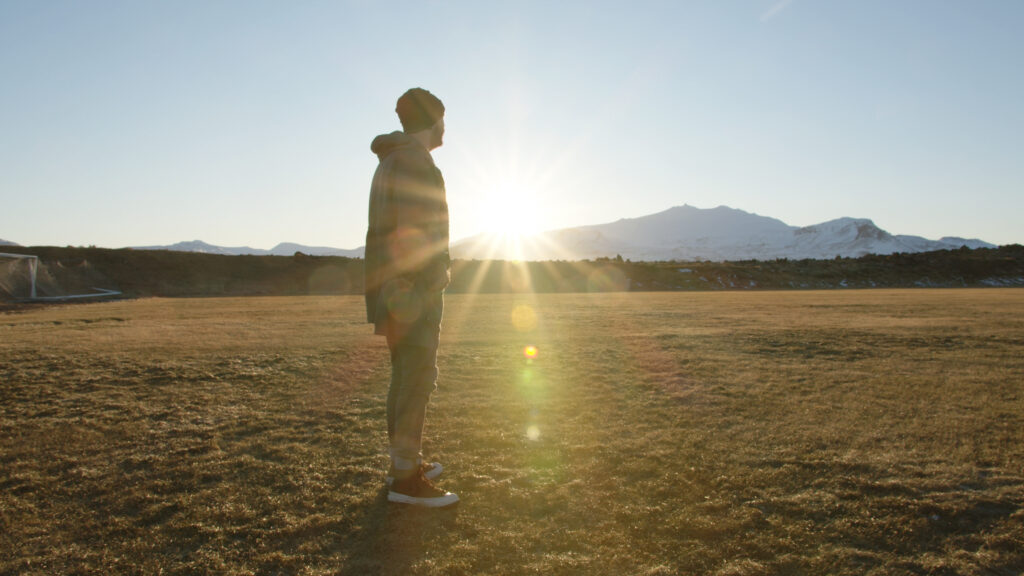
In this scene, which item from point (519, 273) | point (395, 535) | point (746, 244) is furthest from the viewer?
point (746, 244)

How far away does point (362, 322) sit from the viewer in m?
12.2

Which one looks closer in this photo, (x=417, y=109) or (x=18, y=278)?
(x=417, y=109)

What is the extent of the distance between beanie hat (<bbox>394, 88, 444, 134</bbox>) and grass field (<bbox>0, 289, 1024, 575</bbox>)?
84.4 inches

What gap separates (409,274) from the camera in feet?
9.08

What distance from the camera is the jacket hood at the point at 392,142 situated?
2.85 metres

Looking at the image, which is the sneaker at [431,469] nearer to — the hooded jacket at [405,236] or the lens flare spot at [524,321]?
the hooded jacket at [405,236]

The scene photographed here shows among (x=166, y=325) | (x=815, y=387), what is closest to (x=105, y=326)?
(x=166, y=325)

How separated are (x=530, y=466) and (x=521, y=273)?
37.5 metres

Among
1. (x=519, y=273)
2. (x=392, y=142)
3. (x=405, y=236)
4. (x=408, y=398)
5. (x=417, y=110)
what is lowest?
(x=408, y=398)

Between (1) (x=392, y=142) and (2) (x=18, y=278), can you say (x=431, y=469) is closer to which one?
(1) (x=392, y=142)

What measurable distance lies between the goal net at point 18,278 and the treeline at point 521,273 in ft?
15.3

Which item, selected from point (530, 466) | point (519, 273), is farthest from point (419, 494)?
point (519, 273)

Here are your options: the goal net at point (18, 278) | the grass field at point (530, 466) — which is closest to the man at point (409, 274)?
the grass field at point (530, 466)

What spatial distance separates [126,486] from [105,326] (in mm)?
10086
